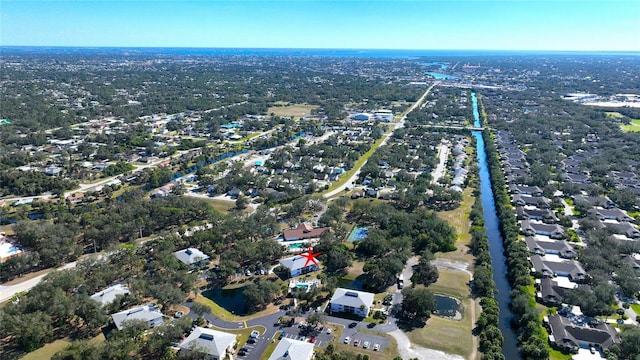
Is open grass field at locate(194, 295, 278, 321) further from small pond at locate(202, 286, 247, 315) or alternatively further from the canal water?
the canal water

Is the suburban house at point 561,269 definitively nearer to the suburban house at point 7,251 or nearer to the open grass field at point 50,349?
the open grass field at point 50,349

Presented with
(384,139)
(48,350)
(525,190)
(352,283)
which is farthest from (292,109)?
(48,350)

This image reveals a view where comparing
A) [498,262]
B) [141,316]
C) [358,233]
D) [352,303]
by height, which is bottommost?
[498,262]

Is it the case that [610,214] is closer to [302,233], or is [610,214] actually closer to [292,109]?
[302,233]

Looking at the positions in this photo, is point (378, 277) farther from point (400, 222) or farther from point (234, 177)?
point (234, 177)

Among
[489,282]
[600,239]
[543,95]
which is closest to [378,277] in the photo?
[489,282]

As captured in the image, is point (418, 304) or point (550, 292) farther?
point (550, 292)

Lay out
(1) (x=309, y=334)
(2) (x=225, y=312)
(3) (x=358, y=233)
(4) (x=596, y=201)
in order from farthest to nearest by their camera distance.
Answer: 1. (4) (x=596, y=201)
2. (3) (x=358, y=233)
3. (2) (x=225, y=312)
4. (1) (x=309, y=334)

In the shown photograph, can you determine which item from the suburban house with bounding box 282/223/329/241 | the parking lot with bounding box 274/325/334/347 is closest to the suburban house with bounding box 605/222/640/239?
the suburban house with bounding box 282/223/329/241
